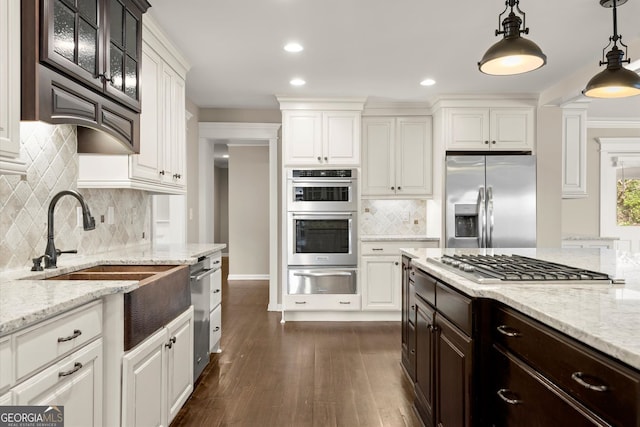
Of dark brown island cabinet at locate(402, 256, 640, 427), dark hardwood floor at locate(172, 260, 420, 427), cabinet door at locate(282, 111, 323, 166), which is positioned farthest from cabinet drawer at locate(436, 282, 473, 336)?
cabinet door at locate(282, 111, 323, 166)

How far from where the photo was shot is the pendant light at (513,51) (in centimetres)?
189

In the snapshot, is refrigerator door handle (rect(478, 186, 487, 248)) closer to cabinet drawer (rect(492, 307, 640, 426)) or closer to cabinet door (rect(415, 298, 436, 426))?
cabinet door (rect(415, 298, 436, 426))

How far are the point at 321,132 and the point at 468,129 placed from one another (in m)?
1.65

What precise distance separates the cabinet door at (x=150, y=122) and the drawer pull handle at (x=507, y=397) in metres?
2.30

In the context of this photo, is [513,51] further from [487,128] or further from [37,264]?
[487,128]

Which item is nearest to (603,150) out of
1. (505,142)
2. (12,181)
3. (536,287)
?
(505,142)

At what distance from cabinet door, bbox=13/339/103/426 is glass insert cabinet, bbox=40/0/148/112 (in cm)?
116

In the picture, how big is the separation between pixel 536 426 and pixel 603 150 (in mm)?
6171

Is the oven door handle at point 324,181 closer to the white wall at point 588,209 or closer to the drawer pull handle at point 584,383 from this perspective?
the white wall at point 588,209

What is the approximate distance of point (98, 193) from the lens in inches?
112

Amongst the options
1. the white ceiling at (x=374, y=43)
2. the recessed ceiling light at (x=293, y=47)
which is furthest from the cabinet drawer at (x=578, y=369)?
the recessed ceiling light at (x=293, y=47)

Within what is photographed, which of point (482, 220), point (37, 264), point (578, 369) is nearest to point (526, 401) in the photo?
point (578, 369)

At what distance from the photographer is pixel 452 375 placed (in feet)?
6.01

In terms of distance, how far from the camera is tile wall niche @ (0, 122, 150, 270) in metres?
1.99
